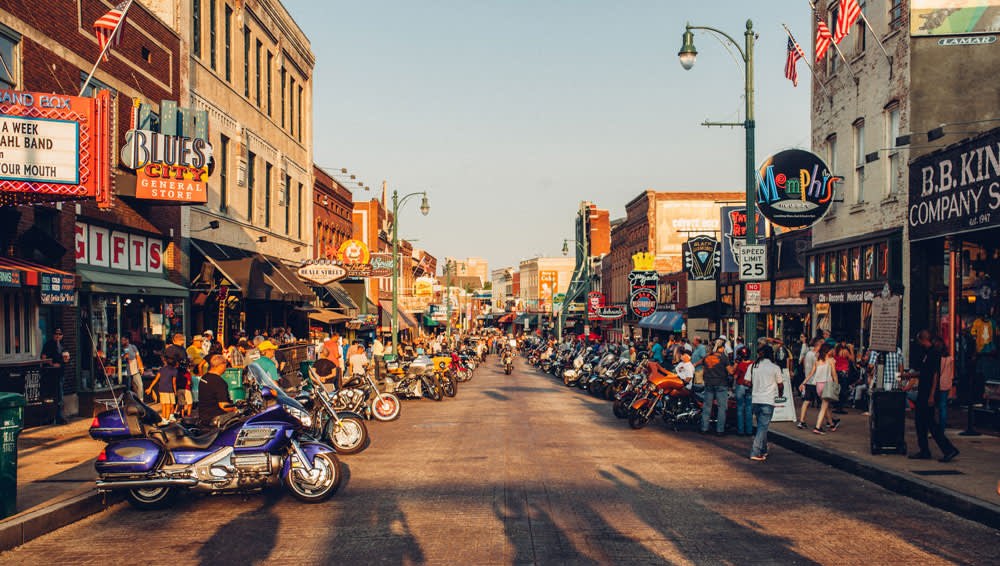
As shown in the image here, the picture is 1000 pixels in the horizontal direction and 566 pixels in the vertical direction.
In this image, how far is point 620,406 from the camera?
717 inches

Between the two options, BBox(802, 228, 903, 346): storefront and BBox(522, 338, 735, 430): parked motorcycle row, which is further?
BBox(802, 228, 903, 346): storefront

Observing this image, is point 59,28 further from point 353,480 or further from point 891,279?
point 891,279

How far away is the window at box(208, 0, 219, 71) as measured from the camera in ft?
87.7

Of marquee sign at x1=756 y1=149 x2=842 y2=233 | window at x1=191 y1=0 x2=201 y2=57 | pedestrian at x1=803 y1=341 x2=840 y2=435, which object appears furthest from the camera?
window at x1=191 y1=0 x2=201 y2=57

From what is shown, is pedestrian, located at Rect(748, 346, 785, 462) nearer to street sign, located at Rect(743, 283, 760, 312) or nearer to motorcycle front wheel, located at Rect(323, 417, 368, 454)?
street sign, located at Rect(743, 283, 760, 312)

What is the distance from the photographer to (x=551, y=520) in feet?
27.6

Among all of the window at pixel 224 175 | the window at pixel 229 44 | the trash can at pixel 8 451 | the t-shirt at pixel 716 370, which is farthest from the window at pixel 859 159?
the window at pixel 229 44

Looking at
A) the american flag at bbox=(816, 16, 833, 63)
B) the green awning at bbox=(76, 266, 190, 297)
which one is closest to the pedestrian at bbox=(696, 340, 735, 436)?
the american flag at bbox=(816, 16, 833, 63)

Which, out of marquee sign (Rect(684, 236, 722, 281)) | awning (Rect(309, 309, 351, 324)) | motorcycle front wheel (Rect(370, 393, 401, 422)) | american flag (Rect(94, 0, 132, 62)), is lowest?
motorcycle front wheel (Rect(370, 393, 401, 422))

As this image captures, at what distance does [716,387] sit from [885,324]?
16.4ft

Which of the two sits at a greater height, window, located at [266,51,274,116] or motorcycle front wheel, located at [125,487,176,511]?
window, located at [266,51,274,116]

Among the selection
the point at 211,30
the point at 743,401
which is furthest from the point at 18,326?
the point at 211,30

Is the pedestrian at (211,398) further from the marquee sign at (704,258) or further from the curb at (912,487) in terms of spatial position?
the marquee sign at (704,258)

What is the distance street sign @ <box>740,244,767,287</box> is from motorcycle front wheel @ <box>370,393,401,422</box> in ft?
28.4
